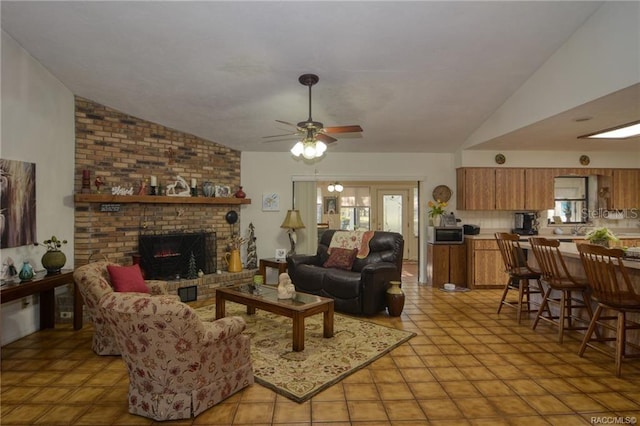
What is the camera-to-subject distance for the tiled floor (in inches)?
89.0

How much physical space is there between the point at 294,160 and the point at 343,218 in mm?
3681

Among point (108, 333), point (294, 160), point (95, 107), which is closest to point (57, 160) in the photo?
point (95, 107)

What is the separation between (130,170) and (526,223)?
253 inches

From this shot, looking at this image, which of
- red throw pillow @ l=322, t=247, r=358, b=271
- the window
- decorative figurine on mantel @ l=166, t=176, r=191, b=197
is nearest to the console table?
decorative figurine on mantel @ l=166, t=176, r=191, b=197

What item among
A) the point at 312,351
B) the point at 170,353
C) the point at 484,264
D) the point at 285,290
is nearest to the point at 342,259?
the point at 285,290

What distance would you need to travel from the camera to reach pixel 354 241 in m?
5.03

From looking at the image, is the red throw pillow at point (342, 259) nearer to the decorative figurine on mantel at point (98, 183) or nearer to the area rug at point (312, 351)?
the area rug at point (312, 351)

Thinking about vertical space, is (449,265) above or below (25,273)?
below

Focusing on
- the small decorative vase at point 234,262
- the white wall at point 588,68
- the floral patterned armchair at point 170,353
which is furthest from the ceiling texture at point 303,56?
the floral patterned armchair at point 170,353

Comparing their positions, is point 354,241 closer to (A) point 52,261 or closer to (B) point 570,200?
(A) point 52,261

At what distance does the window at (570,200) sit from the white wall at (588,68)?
2.72 meters

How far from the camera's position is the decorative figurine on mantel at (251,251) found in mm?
6129

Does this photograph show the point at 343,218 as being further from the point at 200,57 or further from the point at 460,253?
the point at 200,57

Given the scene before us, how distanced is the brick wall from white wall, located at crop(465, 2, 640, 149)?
4673mm
